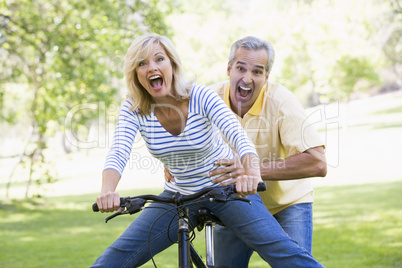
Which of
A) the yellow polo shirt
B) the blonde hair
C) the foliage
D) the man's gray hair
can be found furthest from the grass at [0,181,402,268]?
the foliage

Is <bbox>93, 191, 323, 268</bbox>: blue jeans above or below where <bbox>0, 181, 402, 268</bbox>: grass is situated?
above

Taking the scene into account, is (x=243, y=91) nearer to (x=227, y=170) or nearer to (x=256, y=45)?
(x=256, y=45)

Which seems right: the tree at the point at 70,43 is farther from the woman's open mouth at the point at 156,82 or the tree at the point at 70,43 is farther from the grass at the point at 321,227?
the woman's open mouth at the point at 156,82

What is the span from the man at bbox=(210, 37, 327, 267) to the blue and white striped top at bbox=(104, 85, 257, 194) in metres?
0.65

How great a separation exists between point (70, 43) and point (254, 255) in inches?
263

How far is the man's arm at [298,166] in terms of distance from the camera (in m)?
3.90

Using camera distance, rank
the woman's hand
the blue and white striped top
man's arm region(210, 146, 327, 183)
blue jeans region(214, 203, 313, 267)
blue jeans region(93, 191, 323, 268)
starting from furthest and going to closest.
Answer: blue jeans region(214, 203, 313, 267) < man's arm region(210, 146, 327, 183) < the blue and white striped top < blue jeans region(93, 191, 323, 268) < the woman's hand

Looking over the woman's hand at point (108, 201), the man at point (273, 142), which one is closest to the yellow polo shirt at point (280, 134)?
the man at point (273, 142)

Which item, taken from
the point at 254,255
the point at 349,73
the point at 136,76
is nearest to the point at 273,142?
the point at 136,76

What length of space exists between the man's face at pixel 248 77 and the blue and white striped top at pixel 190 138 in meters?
1.04

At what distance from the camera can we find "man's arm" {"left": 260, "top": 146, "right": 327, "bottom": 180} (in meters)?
3.90

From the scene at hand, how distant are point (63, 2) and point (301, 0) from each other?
48605mm

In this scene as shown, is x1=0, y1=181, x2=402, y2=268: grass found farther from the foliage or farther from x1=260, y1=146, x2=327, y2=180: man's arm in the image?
the foliage

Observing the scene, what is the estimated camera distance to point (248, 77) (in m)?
4.40
